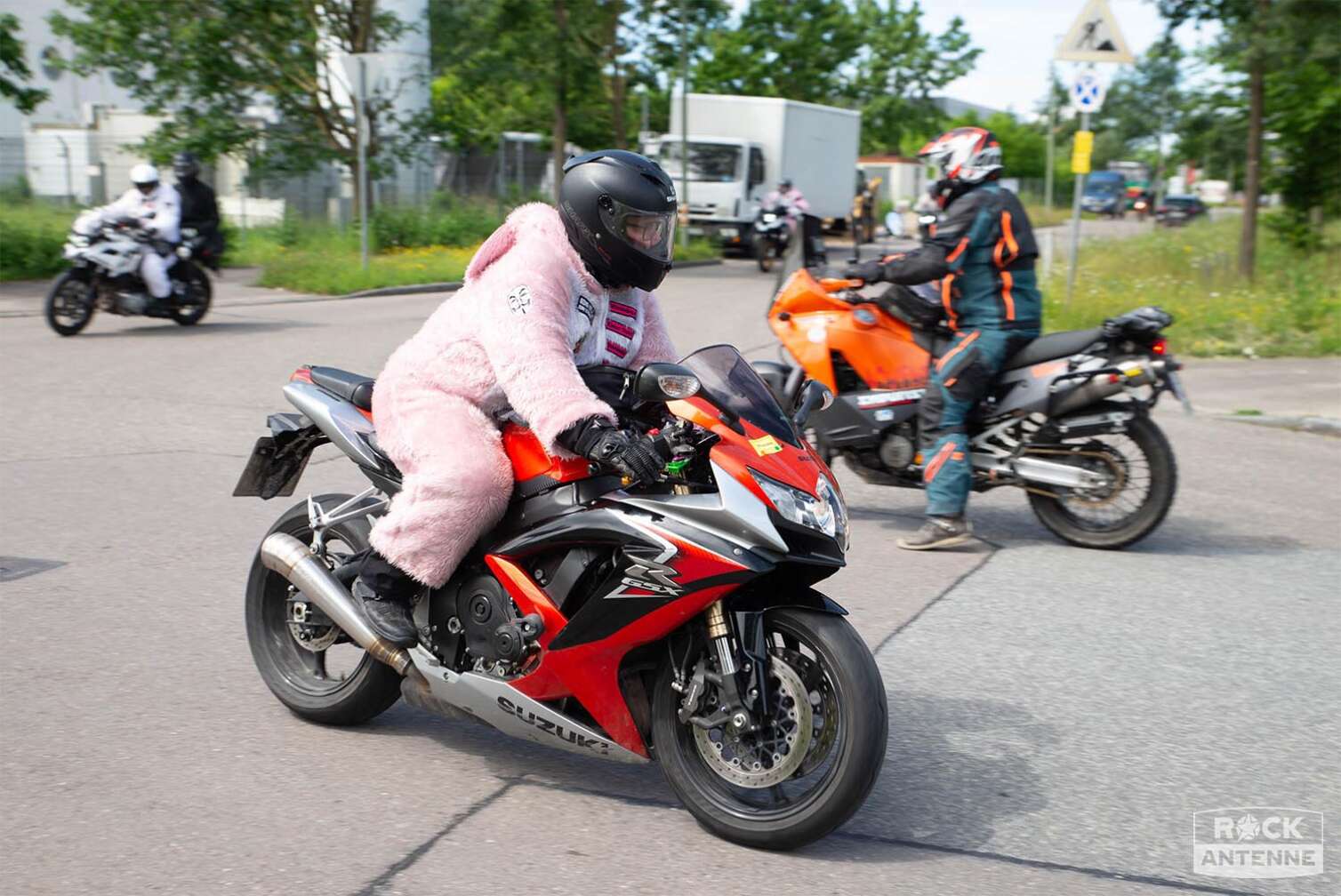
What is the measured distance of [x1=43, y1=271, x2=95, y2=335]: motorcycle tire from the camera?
14.4m

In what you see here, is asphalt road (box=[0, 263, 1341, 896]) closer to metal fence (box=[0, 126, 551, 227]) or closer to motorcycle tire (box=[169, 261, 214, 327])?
motorcycle tire (box=[169, 261, 214, 327])

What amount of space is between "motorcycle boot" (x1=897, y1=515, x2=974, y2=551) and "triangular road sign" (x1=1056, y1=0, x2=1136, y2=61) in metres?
8.11

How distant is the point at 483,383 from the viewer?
4.18 m

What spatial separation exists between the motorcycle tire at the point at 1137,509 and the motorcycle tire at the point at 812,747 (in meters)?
3.91

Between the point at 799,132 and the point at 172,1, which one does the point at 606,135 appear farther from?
the point at 172,1

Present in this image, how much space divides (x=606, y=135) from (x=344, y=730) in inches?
1697

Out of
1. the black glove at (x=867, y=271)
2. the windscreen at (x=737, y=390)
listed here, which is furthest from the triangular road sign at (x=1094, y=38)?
the windscreen at (x=737, y=390)

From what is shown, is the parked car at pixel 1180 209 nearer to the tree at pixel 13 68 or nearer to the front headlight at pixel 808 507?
the tree at pixel 13 68

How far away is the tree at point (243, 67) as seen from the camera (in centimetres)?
2752

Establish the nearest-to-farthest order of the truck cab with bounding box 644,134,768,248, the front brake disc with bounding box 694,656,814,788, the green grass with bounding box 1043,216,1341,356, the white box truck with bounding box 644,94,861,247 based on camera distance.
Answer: the front brake disc with bounding box 694,656,814,788 < the green grass with bounding box 1043,216,1341,356 < the truck cab with bounding box 644,134,768,248 < the white box truck with bounding box 644,94,861,247

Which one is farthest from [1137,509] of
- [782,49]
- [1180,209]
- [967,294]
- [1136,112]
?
[1136,112]

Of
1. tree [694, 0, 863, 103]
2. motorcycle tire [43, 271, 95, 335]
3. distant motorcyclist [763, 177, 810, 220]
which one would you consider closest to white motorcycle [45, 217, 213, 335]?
motorcycle tire [43, 271, 95, 335]

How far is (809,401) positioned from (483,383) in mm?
930

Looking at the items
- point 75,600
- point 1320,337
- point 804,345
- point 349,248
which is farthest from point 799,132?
point 75,600
